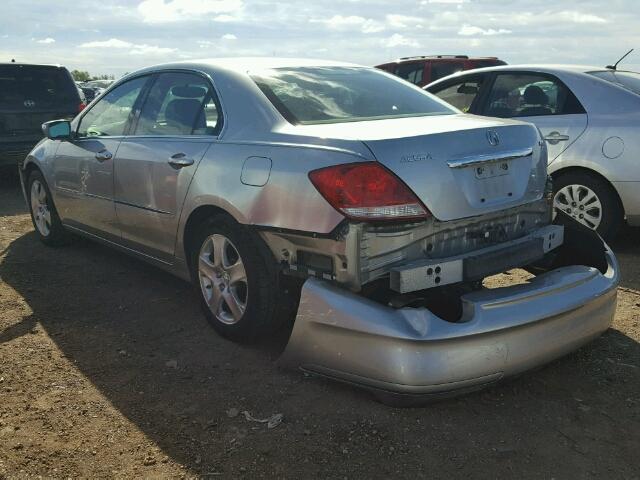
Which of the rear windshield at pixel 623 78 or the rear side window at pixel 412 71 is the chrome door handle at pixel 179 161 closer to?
the rear windshield at pixel 623 78

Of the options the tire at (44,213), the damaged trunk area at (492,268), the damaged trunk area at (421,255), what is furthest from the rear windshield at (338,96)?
the tire at (44,213)

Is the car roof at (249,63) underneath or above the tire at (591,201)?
above

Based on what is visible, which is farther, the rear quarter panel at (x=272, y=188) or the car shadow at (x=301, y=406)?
the rear quarter panel at (x=272, y=188)

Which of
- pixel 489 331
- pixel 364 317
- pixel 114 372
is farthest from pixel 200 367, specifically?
pixel 489 331

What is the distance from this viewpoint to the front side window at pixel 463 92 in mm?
5980

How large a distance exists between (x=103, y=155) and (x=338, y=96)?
191 cm

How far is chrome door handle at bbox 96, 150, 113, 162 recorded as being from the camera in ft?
14.4

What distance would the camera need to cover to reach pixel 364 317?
261 cm

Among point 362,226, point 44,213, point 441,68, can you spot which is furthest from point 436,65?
point 362,226

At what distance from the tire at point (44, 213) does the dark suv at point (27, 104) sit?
2.93 metres

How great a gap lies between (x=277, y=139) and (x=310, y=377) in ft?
3.93

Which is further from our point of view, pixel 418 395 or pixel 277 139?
pixel 277 139

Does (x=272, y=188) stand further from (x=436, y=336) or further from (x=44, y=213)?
(x=44, y=213)

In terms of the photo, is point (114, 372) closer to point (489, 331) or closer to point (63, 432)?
point (63, 432)
